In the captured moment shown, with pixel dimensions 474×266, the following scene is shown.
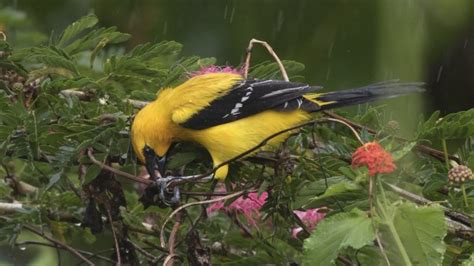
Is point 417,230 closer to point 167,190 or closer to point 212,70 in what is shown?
point 167,190

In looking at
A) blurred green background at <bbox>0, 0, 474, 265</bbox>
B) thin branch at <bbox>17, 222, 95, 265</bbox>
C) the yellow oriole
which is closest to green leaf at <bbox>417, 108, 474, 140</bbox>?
the yellow oriole

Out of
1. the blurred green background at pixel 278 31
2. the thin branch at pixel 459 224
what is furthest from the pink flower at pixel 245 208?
the thin branch at pixel 459 224

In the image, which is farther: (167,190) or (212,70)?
(212,70)

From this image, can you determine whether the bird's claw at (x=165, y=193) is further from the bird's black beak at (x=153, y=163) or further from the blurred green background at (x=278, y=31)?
the blurred green background at (x=278, y=31)

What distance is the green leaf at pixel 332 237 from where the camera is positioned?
4.96 ft

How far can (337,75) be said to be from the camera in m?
3.10

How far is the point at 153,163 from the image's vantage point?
7.70 ft

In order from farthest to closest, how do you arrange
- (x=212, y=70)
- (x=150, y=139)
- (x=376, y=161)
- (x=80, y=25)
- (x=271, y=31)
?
(x=271, y=31) < (x=212, y=70) < (x=80, y=25) < (x=150, y=139) < (x=376, y=161)

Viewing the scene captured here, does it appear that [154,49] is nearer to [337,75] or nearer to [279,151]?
[279,151]

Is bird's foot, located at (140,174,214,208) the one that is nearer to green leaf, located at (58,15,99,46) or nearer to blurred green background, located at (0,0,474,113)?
green leaf, located at (58,15,99,46)

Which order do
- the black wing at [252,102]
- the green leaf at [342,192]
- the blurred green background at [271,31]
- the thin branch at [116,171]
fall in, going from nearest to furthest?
1. the green leaf at [342,192]
2. the thin branch at [116,171]
3. the black wing at [252,102]
4. the blurred green background at [271,31]

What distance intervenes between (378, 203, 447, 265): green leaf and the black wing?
897 millimetres

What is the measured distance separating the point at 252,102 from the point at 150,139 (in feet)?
1.07

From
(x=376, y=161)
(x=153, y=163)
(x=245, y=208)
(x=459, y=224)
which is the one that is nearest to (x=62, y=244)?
(x=153, y=163)
